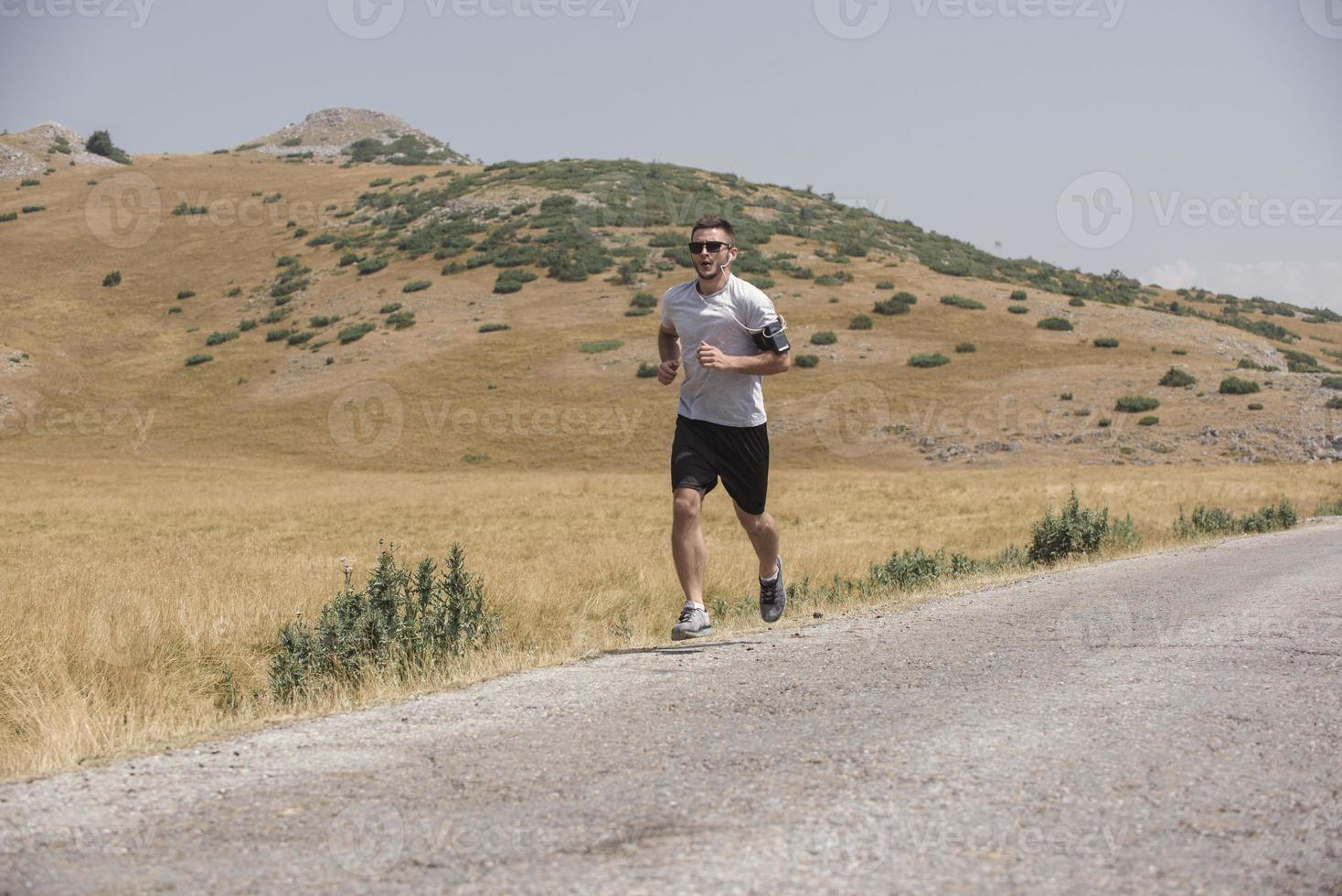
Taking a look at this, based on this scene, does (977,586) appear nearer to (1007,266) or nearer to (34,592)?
(34,592)

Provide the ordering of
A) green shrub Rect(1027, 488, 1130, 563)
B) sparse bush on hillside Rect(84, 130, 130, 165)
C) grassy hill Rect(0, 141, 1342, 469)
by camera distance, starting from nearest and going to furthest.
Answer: green shrub Rect(1027, 488, 1130, 563) → grassy hill Rect(0, 141, 1342, 469) → sparse bush on hillside Rect(84, 130, 130, 165)

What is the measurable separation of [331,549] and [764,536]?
13076 mm

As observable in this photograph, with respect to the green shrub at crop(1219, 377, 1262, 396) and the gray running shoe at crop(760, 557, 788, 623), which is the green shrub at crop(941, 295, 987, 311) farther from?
the gray running shoe at crop(760, 557, 788, 623)

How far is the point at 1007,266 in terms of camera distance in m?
93.6

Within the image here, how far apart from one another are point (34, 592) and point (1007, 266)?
9143 cm
